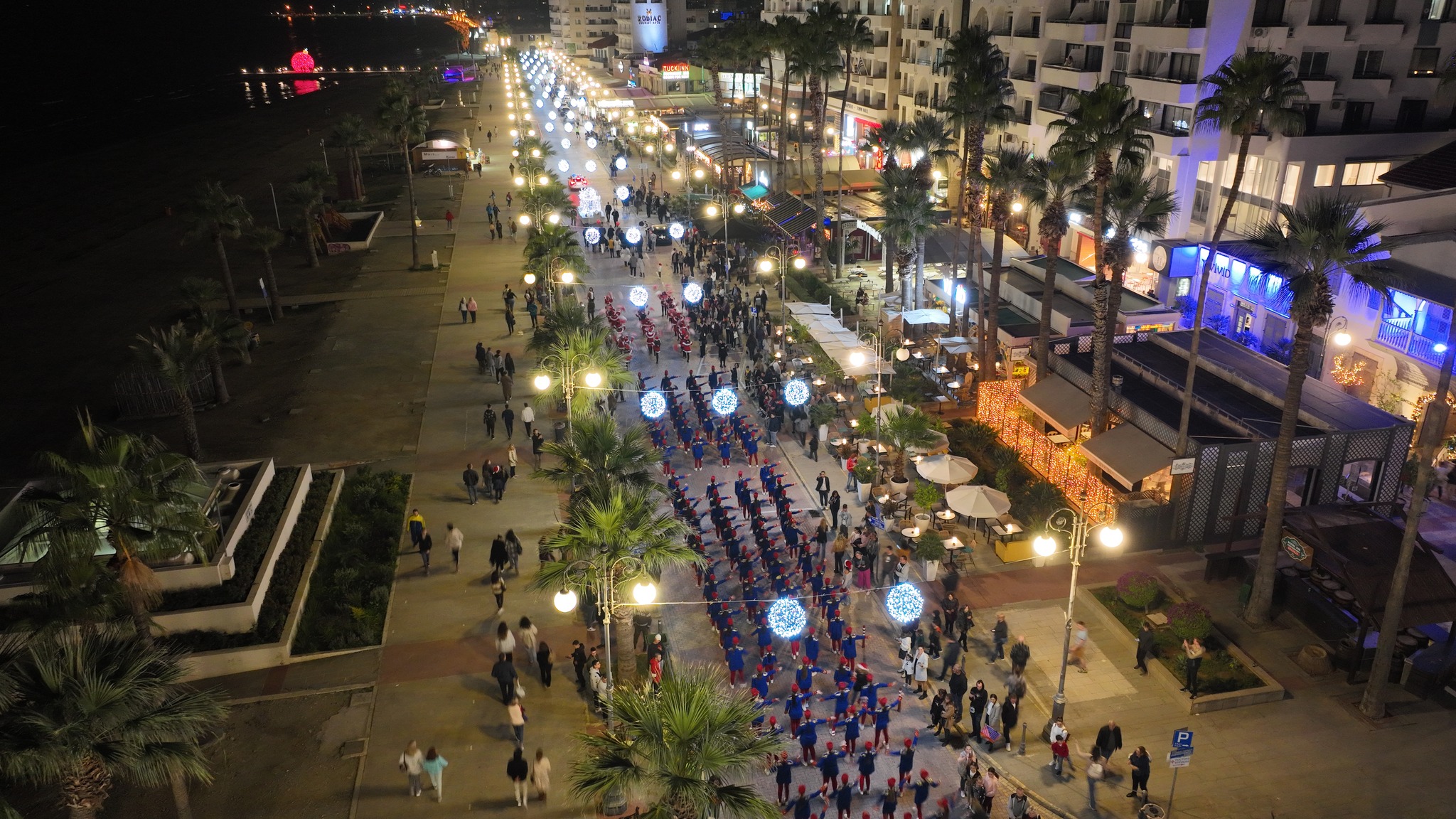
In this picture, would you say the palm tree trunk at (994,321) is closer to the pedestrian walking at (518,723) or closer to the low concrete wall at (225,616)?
the pedestrian walking at (518,723)

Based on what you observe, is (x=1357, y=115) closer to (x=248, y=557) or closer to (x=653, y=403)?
(x=653, y=403)

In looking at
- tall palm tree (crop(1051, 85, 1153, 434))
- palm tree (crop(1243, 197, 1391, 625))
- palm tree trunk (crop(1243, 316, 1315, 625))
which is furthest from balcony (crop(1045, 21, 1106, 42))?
palm tree trunk (crop(1243, 316, 1315, 625))

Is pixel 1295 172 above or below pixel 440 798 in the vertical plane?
above

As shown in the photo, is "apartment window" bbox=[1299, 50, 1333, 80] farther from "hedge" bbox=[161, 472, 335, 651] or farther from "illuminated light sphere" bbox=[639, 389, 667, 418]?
"hedge" bbox=[161, 472, 335, 651]

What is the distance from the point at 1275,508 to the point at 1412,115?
27965 millimetres

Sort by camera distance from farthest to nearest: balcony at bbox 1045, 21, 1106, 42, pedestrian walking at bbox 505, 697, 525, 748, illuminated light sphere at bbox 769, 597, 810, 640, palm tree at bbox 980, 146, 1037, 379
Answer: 1. balcony at bbox 1045, 21, 1106, 42
2. palm tree at bbox 980, 146, 1037, 379
3. illuminated light sphere at bbox 769, 597, 810, 640
4. pedestrian walking at bbox 505, 697, 525, 748

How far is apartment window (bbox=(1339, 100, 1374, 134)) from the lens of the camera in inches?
1575

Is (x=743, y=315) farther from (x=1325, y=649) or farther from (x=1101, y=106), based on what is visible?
(x=1325, y=649)

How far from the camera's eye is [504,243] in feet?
206

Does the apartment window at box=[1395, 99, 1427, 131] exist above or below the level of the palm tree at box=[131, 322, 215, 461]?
above

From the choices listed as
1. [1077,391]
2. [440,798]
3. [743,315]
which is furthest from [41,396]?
[1077,391]

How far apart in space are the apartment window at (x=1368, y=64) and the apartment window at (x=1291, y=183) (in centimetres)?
456

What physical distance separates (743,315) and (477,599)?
20575 mm

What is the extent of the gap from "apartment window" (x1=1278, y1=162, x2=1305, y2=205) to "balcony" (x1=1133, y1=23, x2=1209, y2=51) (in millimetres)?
6092
